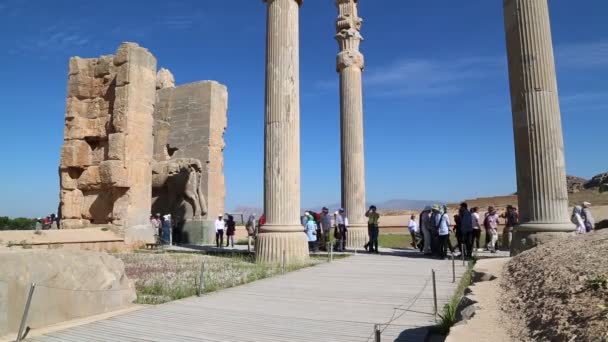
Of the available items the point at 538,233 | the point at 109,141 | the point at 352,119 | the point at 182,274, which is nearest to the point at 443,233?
the point at 538,233

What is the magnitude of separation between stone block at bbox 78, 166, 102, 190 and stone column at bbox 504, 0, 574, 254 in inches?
548

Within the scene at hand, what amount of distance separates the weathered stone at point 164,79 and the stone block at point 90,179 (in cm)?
952

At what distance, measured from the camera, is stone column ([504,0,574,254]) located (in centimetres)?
1011

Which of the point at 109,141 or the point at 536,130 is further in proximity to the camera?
the point at 109,141

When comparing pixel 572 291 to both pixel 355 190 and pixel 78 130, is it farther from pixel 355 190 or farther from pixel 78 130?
pixel 78 130

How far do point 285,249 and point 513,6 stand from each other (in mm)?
8516

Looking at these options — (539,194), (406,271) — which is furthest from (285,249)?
(539,194)

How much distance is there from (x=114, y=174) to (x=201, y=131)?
6.96 m

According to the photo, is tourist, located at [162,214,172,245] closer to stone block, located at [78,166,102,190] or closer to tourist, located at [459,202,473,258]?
stone block, located at [78,166,102,190]

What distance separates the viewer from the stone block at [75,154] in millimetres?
16500

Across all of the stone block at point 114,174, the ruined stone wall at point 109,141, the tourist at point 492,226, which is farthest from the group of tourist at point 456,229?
the stone block at point 114,174

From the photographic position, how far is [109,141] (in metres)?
15.8

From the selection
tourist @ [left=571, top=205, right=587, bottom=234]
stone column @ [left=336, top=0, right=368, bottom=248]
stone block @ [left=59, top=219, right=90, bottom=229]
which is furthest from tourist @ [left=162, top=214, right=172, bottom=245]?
tourist @ [left=571, top=205, right=587, bottom=234]

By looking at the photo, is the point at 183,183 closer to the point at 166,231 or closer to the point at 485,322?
the point at 166,231
